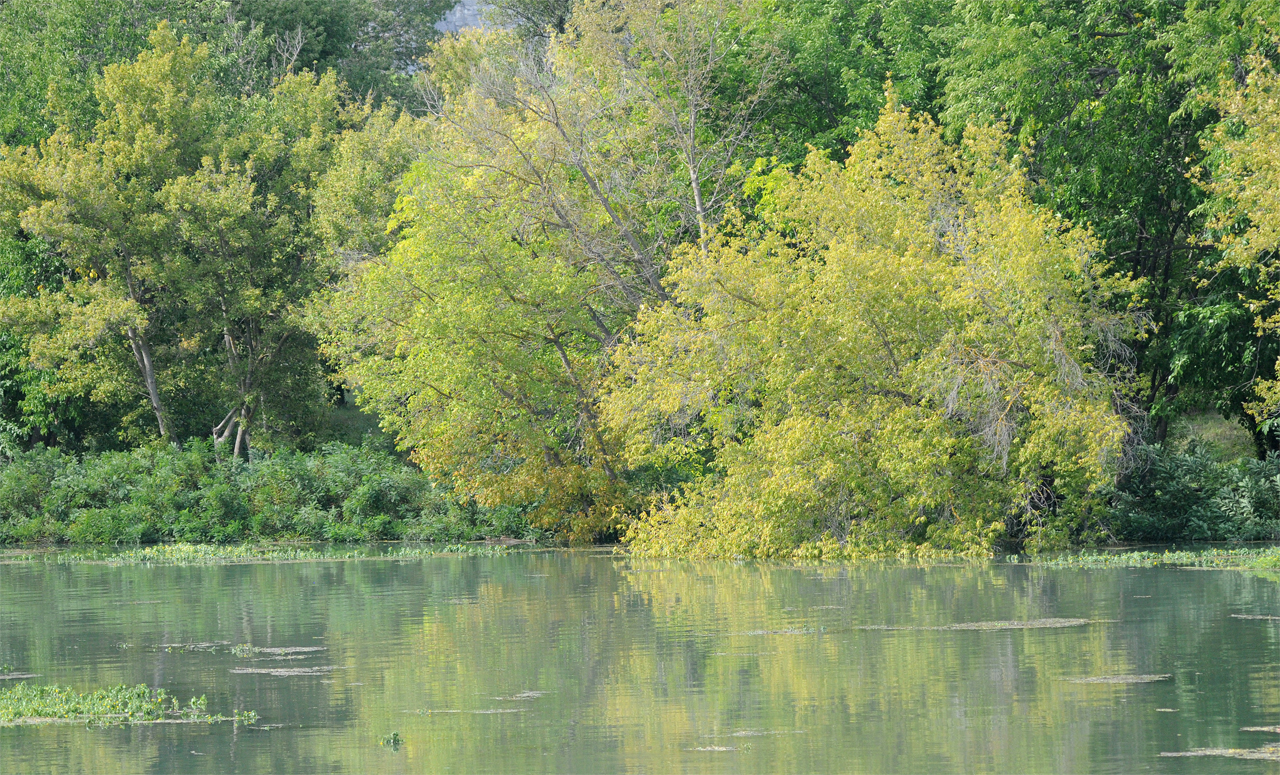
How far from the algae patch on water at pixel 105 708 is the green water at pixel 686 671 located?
0.27m

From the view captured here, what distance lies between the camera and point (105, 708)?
13.1 meters

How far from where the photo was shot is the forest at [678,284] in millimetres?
26797

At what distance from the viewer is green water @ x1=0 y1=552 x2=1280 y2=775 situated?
1084cm


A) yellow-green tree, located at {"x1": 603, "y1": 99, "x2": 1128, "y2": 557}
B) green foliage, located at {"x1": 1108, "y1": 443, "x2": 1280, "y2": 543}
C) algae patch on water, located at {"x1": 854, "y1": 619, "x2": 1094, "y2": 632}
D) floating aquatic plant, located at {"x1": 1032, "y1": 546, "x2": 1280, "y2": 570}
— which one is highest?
yellow-green tree, located at {"x1": 603, "y1": 99, "x2": 1128, "y2": 557}

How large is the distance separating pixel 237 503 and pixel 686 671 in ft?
84.2

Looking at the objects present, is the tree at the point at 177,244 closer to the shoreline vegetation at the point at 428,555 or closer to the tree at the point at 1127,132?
the shoreline vegetation at the point at 428,555

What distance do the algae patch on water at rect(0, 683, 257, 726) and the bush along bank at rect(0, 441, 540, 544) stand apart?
21830 millimetres

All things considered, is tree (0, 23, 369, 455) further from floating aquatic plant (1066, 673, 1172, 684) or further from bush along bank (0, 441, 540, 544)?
floating aquatic plant (1066, 673, 1172, 684)

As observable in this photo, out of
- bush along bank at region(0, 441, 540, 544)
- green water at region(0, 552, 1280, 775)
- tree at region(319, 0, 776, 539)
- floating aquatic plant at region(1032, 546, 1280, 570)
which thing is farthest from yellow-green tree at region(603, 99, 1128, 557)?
bush along bank at region(0, 441, 540, 544)

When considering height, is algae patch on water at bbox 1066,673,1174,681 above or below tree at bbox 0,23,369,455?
below

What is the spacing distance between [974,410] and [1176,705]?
48.8 feet

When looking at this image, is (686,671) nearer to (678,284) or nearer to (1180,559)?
(1180,559)

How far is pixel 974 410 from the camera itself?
26.7 metres

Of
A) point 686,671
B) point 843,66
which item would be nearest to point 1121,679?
point 686,671
